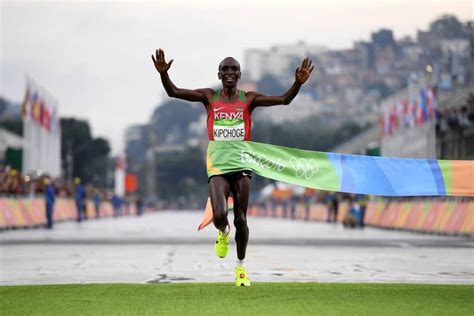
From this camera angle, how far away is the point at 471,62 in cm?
6950

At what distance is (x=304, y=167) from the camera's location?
47.1 ft

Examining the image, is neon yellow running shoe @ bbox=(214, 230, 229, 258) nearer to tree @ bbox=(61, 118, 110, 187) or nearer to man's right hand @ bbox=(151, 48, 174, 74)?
Result: man's right hand @ bbox=(151, 48, 174, 74)

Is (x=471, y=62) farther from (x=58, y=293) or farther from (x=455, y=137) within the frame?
(x=58, y=293)

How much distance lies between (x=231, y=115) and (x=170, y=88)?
72cm

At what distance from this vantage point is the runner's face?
12.7 meters

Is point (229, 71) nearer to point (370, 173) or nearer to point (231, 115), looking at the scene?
point (231, 115)

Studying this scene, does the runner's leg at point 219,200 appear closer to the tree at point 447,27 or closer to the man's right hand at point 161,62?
the man's right hand at point 161,62

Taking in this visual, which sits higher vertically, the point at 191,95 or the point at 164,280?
the point at 191,95

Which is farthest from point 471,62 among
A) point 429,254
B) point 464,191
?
point 464,191

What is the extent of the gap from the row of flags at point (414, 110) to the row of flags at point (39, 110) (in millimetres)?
19157

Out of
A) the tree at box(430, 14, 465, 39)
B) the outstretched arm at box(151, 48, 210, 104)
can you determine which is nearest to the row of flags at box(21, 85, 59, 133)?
the tree at box(430, 14, 465, 39)

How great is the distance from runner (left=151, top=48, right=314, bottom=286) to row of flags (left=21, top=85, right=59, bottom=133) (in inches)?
1871

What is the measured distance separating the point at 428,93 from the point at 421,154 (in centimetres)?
5005

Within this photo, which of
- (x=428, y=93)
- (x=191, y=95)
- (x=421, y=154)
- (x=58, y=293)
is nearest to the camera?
(x=58, y=293)
